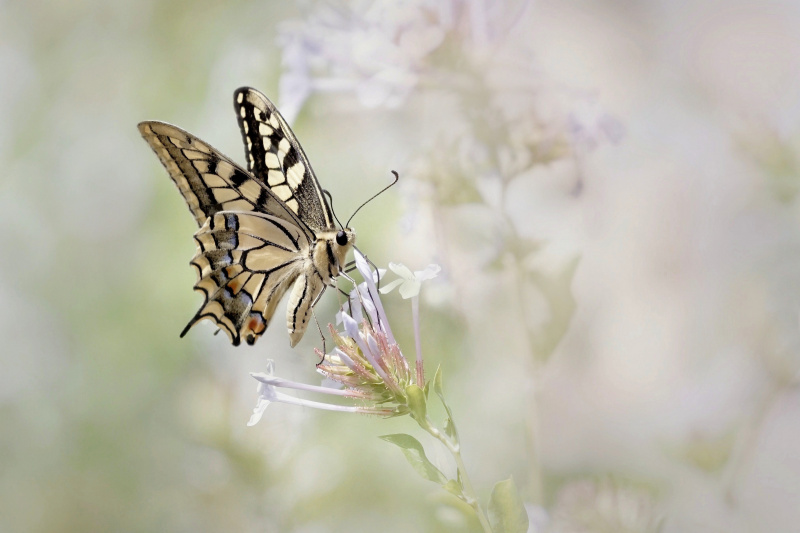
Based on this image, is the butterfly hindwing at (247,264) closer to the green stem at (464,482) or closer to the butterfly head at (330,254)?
the butterfly head at (330,254)

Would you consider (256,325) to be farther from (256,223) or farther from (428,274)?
(428,274)

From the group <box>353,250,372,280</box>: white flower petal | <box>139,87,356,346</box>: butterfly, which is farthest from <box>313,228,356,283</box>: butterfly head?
<box>353,250,372,280</box>: white flower petal

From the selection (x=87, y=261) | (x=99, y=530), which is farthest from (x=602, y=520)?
(x=87, y=261)

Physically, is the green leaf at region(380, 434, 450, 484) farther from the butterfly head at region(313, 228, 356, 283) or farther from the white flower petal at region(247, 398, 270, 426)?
the butterfly head at region(313, 228, 356, 283)

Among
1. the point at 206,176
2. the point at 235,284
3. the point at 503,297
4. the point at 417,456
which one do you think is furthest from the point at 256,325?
the point at 503,297

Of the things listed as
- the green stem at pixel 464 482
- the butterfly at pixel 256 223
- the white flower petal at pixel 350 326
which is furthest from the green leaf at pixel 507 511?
the butterfly at pixel 256 223

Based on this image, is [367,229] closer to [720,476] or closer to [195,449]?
[195,449]
